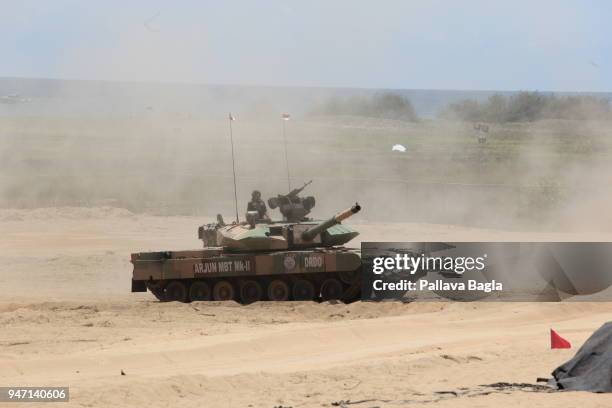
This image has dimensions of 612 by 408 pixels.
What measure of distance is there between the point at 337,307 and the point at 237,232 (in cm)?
262

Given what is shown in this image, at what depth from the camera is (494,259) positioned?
22.7 m

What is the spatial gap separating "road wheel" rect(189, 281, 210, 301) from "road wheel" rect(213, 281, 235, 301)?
0.15m

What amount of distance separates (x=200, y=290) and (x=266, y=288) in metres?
1.24

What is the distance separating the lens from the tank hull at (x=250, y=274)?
2333cm

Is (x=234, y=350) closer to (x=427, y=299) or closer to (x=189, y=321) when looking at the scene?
(x=189, y=321)

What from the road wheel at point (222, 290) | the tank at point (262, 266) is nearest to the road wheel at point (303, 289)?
the tank at point (262, 266)

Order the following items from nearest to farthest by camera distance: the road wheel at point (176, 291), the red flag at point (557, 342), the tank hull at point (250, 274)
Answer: the red flag at point (557, 342), the tank hull at point (250, 274), the road wheel at point (176, 291)

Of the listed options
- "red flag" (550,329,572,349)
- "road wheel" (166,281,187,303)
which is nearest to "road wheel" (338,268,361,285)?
"road wheel" (166,281,187,303)

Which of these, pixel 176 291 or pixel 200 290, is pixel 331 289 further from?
pixel 176 291

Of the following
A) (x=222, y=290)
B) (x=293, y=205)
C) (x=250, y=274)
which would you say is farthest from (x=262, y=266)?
(x=293, y=205)

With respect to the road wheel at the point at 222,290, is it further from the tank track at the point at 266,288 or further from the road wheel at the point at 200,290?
the road wheel at the point at 200,290

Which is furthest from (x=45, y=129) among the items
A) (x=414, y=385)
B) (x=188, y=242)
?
(x=414, y=385)

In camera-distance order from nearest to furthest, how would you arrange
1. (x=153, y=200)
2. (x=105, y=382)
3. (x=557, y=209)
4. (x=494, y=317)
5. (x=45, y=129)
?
(x=105, y=382) < (x=494, y=317) < (x=557, y=209) < (x=153, y=200) < (x=45, y=129)

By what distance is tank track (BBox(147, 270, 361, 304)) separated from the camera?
23484 mm
